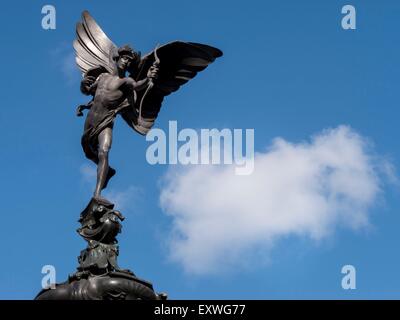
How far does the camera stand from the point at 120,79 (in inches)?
1037

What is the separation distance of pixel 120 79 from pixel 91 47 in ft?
5.79

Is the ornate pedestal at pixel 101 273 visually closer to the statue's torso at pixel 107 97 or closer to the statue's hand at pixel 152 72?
the statue's torso at pixel 107 97

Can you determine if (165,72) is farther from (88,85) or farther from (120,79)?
(88,85)

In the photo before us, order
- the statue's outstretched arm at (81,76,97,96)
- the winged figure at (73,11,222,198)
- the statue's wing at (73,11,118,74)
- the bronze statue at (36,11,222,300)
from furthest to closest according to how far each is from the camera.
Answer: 1. the statue's wing at (73,11,118,74)
2. the statue's outstretched arm at (81,76,97,96)
3. the winged figure at (73,11,222,198)
4. the bronze statue at (36,11,222,300)

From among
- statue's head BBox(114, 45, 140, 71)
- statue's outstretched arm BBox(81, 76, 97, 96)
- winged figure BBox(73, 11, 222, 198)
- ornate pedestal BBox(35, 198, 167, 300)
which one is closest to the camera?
ornate pedestal BBox(35, 198, 167, 300)

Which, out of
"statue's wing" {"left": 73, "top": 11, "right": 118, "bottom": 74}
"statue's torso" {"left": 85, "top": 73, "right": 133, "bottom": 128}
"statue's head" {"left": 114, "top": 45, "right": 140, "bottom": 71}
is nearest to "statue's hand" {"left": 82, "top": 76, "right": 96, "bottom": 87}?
"statue's wing" {"left": 73, "top": 11, "right": 118, "bottom": 74}

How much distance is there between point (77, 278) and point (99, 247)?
84cm

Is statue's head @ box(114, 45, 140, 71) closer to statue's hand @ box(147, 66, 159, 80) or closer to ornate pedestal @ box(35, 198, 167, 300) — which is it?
statue's hand @ box(147, 66, 159, 80)

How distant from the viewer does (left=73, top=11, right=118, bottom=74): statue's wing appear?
27.3 metres

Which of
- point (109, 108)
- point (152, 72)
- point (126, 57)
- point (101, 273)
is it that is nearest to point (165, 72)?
point (152, 72)

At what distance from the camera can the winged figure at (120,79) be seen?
85.7 feet
